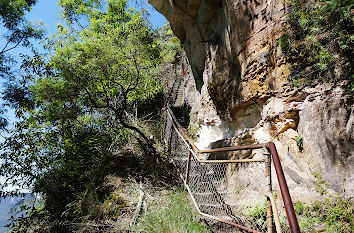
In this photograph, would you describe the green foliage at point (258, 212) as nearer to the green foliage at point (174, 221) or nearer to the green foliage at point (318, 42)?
the green foliage at point (174, 221)

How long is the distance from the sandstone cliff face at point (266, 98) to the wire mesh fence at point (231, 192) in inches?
23.2

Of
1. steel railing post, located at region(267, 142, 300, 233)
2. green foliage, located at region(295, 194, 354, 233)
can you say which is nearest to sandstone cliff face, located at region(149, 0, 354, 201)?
green foliage, located at region(295, 194, 354, 233)

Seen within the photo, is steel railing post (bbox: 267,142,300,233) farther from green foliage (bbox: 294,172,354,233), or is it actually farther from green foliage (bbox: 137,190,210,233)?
green foliage (bbox: 137,190,210,233)

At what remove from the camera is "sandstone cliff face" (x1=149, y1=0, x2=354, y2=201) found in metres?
2.93

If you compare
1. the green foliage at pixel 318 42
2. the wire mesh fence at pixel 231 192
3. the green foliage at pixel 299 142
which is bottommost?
the wire mesh fence at pixel 231 192

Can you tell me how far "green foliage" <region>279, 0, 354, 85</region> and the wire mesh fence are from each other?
1.91 metres

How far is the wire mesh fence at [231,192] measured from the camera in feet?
10.0

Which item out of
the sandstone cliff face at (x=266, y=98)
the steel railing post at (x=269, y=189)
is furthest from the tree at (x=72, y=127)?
the steel railing post at (x=269, y=189)

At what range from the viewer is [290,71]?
369 cm

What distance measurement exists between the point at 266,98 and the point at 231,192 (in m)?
2.01

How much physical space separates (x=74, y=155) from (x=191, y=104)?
5425 millimetres

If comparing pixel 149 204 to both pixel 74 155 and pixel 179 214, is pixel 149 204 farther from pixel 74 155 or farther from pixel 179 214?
pixel 74 155

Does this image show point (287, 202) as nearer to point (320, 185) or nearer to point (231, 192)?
point (320, 185)

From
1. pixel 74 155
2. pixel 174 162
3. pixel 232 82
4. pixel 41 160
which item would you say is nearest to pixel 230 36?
pixel 232 82
